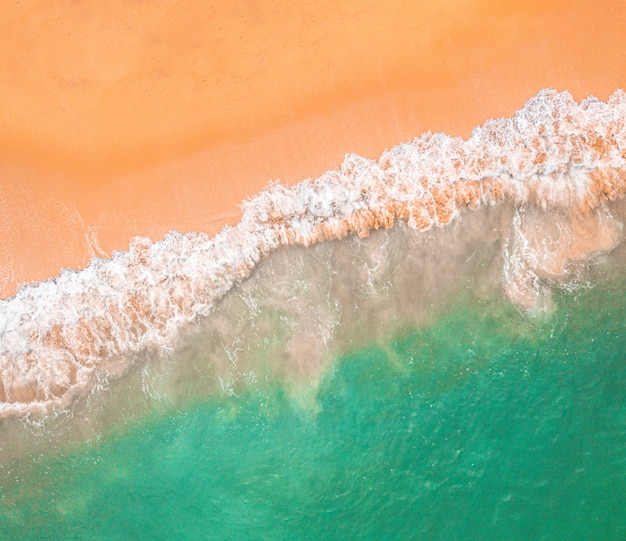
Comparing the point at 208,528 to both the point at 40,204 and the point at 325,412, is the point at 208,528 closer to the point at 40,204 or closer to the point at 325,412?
the point at 325,412

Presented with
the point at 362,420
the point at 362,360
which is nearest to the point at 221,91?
the point at 362,360

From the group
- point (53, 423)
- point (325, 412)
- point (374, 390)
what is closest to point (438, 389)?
point (374, 390)

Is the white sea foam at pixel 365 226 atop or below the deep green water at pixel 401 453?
atop

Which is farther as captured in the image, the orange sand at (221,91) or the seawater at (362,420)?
the orange sand at (221,91)

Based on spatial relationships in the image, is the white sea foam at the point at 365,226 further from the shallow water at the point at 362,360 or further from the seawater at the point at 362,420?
the seawater at the point at 362,420

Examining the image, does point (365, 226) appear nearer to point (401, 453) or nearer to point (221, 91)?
point (221, 91)

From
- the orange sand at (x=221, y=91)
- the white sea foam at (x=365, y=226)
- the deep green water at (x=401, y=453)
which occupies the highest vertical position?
the orange sand at (x=221, y=91)

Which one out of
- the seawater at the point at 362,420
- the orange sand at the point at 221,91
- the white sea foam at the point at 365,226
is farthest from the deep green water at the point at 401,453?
the orange sand at the point at 221,91
